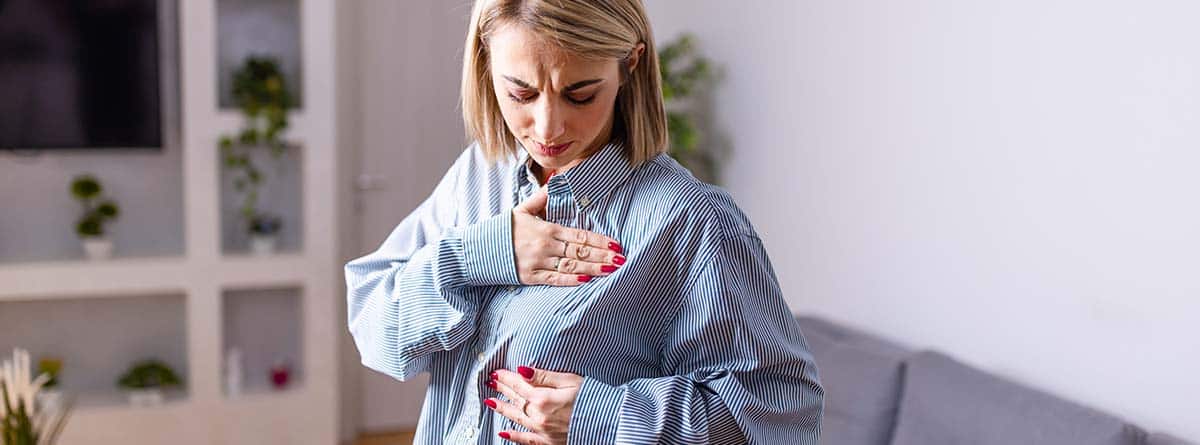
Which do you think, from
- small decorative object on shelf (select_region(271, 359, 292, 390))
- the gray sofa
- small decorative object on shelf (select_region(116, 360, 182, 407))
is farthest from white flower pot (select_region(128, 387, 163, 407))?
the gray sofa

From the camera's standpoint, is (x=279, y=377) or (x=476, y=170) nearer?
(x=476, y=170)

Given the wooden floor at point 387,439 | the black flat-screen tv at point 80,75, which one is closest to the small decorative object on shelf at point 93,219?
the black flat-screen tv at point 80,75

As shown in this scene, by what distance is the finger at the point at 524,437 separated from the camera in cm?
115

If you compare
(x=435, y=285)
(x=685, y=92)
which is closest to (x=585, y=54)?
(x=435, y=285)

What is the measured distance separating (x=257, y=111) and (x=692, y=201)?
2573 millimetres

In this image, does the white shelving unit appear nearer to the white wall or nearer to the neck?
the white wall

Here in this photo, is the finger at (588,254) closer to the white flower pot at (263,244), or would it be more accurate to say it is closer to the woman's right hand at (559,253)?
the woman's right hand at (559,253)

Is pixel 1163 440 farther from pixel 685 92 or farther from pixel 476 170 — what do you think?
pixel 685 92

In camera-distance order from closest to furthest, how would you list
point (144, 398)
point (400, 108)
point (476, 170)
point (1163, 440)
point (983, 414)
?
point (476, 170) < point (1163, 440) < point (983, 414) < point (144, 398) < point (400, 108)

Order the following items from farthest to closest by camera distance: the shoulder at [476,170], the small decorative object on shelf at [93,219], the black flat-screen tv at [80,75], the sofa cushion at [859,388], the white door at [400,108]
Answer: the white door at [400,108] → the small decorative object on shelf at [93,219] → the black flat-screen tv at [80,75] → the sofa cushion at [859,388] → the shoulder at [476,170]

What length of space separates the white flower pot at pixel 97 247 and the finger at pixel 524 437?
8.82 feet

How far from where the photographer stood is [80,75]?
135 inches

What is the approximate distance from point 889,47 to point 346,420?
7.91 feet

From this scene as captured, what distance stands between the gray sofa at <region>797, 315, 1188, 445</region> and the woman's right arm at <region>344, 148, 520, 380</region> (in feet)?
3.61
